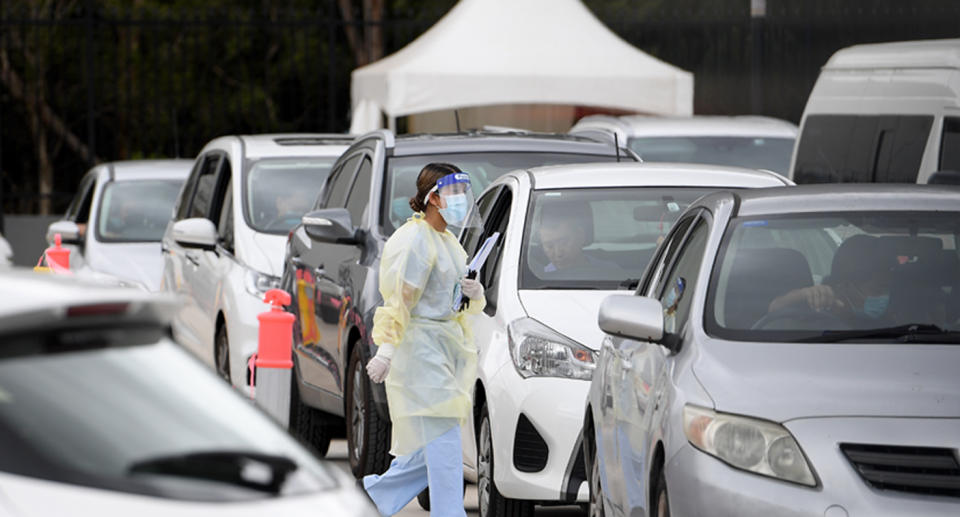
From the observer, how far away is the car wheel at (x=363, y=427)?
30.0ft

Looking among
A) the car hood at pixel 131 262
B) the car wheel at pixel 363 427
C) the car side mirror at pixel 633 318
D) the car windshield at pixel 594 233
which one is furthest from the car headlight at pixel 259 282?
the car side mirror at pixel 633 318

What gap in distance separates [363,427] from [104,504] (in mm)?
6328

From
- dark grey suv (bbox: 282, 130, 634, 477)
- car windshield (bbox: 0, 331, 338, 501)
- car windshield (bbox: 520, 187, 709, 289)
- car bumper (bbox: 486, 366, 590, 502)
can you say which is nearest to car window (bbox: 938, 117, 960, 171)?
dark grey suv (bbox: 282, 130, 634, 477)

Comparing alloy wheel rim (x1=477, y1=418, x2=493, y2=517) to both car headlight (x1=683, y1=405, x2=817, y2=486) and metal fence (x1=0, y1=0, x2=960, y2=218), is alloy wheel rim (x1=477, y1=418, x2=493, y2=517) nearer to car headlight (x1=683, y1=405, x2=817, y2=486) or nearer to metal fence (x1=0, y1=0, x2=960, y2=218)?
car headlight (x1=683, y1=405, x2=817, y2=486)

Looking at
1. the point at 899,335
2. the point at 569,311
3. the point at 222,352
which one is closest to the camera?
the point at 899,335

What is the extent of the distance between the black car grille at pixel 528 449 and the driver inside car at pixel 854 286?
5.47 feet

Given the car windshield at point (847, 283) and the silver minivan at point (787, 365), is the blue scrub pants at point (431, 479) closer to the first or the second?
the silver minivan at point (787, 365)

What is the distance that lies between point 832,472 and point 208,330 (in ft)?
27.5

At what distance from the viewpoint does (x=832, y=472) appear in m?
5.00

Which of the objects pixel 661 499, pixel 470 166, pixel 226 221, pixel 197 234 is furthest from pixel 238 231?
pixel 661 499

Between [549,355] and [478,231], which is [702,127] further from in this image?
[549,355]

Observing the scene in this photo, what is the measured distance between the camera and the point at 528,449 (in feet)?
24.6

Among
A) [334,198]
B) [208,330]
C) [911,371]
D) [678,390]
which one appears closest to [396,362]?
[678,390]

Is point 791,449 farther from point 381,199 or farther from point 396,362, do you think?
point 381,199
